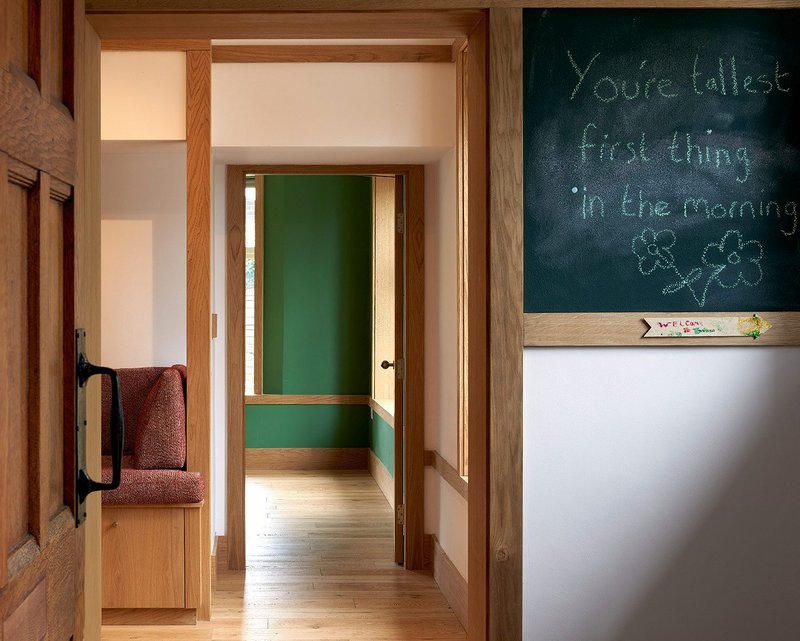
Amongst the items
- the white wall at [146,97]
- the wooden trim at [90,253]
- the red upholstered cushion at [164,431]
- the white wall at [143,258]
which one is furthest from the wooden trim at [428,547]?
the wooden trim at [90,253]

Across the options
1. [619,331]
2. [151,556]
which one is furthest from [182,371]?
[619,331]

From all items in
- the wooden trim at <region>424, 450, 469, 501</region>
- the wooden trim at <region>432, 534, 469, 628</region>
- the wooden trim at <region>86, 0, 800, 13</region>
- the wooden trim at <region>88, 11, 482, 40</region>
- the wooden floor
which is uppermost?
the wooden trim at <region>86, 0, 800, 13</region>

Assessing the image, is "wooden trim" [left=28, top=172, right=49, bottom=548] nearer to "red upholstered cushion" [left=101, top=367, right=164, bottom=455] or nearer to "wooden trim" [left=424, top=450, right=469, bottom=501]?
"wooden trim" [left=424, top=450, right=469, bottom=501]

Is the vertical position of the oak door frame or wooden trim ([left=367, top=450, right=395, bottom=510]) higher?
the oak door frame

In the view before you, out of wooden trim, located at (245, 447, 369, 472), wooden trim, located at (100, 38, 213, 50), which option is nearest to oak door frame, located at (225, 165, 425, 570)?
wooden trim, located at (100, 38, 213, 50)

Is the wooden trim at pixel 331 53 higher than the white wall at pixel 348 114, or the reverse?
the wooden trim at pixel 331 53

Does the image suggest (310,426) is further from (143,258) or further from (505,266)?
(505,266)

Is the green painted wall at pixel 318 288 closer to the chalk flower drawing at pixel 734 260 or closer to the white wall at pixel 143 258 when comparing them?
the white wall at pixel 143 258

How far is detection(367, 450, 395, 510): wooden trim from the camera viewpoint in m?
6.56

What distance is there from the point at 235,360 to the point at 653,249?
3.07 meters

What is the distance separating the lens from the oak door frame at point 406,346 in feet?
15.7

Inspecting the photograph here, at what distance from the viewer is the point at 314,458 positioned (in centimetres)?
783

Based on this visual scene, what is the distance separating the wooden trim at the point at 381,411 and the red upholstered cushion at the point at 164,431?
237 centimetres

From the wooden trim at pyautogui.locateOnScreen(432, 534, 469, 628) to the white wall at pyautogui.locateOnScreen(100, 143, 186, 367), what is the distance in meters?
1.56
